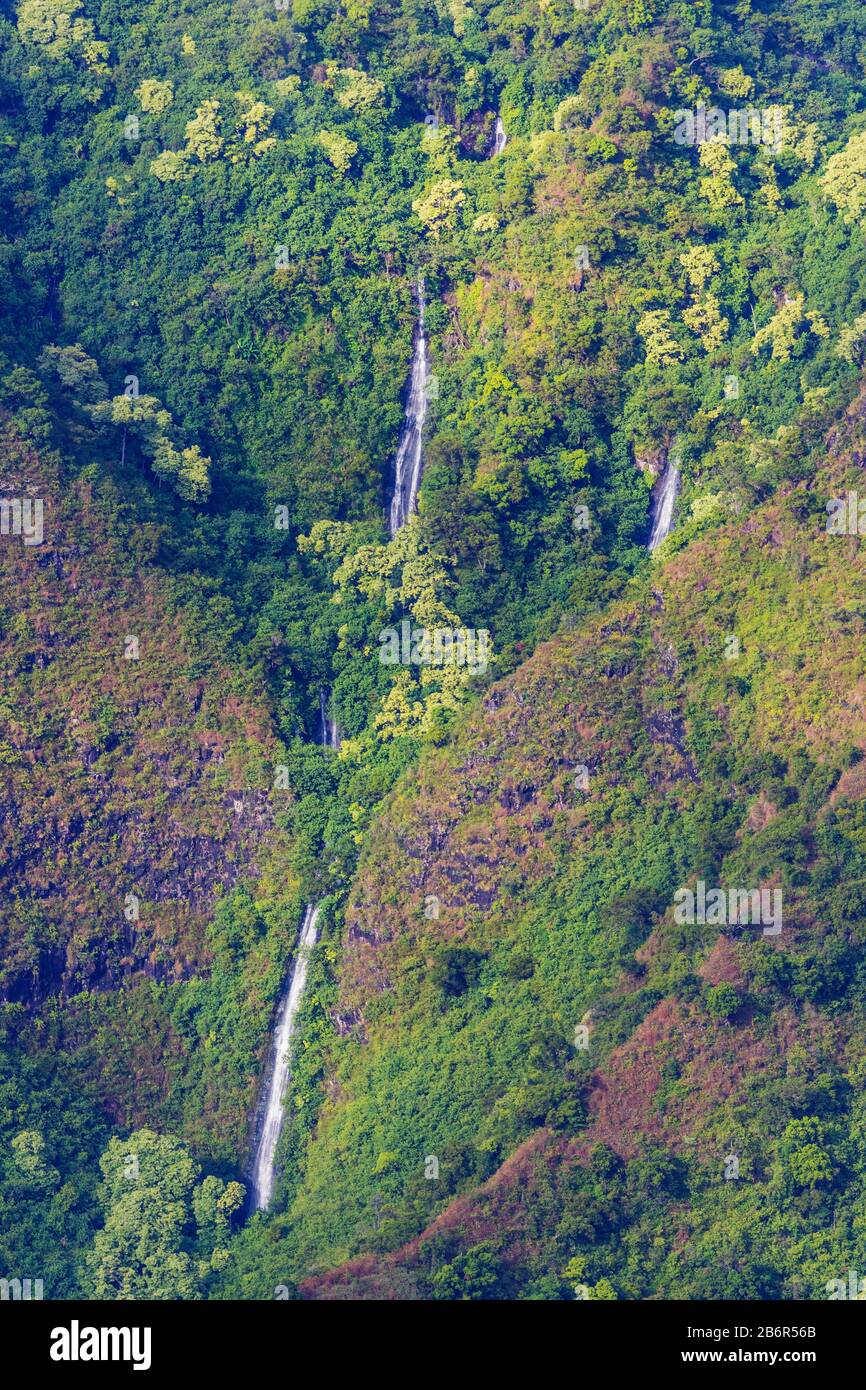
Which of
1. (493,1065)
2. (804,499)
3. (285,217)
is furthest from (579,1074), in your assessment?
(285,217)

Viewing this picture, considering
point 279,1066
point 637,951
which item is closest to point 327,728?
point 279,1066

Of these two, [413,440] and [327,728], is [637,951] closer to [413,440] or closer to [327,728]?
[327,728]

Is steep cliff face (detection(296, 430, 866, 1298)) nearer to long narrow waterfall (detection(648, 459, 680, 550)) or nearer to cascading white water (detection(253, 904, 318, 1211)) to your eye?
cascading white water (detection(253, 904, 318, 1211))

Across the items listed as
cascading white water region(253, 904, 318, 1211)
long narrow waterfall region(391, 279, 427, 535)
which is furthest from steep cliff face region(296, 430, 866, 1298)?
long narrow waterfall region(391, 279, 427, 535)

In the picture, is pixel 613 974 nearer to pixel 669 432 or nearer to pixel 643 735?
pixel 643 735

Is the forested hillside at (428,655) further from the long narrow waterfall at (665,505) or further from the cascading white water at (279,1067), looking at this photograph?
the cascading white water at (279,1067)

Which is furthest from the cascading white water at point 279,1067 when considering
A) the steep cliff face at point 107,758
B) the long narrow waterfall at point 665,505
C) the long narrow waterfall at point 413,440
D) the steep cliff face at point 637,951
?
the long narrow waterfall at point 665,505
